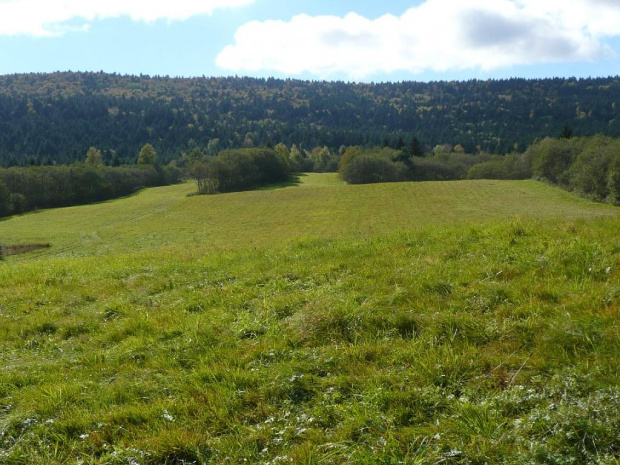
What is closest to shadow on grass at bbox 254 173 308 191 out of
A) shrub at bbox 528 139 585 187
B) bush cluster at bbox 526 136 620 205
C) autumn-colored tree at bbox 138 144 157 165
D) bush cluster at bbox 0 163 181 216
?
bush cluster at bbox 0 163 181 216

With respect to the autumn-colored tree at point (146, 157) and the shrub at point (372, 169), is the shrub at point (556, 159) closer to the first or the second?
the shrub at point (372, 169)

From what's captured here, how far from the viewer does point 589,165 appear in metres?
74.9

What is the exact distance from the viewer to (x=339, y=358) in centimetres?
565

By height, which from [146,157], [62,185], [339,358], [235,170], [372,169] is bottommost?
[62,185]

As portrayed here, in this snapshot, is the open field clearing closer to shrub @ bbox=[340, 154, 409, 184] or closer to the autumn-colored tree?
shrub @ bbox=[340, 154, 409, 184]

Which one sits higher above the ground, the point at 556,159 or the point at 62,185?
the point at 556,159

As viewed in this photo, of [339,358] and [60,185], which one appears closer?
[339,358]

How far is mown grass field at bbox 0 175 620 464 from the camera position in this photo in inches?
159

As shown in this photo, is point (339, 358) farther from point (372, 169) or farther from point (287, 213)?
point (372, 169)

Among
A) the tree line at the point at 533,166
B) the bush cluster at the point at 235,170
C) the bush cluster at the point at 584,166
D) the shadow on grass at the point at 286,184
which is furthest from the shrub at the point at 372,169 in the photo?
the bush cluster at the point at 584,166

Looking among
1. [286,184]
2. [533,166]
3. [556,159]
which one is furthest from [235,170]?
[556,159]

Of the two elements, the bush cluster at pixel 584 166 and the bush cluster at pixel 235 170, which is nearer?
the bush cluster at pixel 584 166

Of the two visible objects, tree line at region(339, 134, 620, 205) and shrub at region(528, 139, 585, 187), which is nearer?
tree line at region(339, 134, 620, 205)

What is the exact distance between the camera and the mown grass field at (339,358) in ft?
13.3
